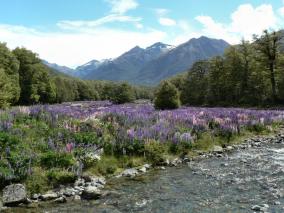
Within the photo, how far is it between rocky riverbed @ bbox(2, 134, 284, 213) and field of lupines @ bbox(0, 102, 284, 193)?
1.39m

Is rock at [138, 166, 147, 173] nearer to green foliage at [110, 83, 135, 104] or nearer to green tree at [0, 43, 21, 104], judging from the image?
green foliage at [110, 83, 135, 104]

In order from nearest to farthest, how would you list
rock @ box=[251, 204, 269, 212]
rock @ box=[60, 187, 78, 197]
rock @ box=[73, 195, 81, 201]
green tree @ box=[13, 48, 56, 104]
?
1. rock @ box=[251, 204, 269, 212]
2. rock @ box=[73, 195, 81, 201]
3. rock @ box=[60, 187, 78, 197]
4. green tree @ box=[13, 48, 56, 104]

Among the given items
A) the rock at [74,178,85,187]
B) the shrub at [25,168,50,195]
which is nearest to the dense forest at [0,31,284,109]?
the rock at [74,178,85,187]

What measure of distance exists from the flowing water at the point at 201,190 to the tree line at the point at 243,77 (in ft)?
122

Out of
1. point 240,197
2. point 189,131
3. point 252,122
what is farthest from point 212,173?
point 252,122

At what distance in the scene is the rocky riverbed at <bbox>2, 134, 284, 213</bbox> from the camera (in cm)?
1113

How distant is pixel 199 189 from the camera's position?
1285 cm

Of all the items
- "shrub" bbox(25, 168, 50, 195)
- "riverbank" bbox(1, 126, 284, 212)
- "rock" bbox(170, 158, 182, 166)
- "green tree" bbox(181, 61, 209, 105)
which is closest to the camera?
"riverbank" bbox(1, 126, 284, 212)

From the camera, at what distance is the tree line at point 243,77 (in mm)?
56906

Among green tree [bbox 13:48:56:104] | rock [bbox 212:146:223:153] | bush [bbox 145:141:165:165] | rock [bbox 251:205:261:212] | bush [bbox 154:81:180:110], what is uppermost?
green tree [bbox 13:48:56:104]

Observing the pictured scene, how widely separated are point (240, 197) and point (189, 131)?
949cm

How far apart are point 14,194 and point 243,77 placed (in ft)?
189

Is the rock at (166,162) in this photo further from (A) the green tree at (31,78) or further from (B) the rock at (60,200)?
(A) the green tree at (31,78)

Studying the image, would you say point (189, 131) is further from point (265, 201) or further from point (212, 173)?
point (265, 201)
